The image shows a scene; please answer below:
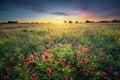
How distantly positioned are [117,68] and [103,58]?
0.53m

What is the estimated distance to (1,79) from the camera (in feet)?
11.4

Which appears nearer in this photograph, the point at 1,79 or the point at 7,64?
the point at 1,79

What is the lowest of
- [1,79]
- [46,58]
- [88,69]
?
[1,79]

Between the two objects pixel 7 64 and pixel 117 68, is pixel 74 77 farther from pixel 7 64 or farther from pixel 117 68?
pixel 7 64

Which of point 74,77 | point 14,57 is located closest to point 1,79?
point 14,57

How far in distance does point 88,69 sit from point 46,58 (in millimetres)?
1187

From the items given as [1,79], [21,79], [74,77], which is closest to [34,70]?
[21,79]

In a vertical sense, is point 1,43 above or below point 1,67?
above

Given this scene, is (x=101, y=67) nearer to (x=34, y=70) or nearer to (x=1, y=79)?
(x=34, y=70)

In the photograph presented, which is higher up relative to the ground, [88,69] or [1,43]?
[1,43]

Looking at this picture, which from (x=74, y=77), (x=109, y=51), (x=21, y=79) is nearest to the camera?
(x=21, y=79)

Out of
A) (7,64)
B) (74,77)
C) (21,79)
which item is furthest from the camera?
(7,64)

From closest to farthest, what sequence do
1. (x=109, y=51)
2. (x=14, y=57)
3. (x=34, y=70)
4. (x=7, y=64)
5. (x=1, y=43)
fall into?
(x=34, y=70) → (x=7, y=64) → (x=14, y=57) → (x=109, y=51) → (x=1, y=43)

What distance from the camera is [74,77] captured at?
3.32 metres
